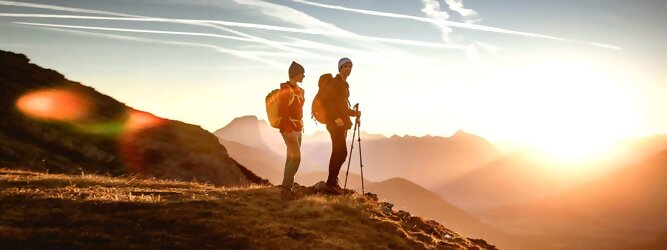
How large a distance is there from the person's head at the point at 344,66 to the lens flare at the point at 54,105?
34.0 meters

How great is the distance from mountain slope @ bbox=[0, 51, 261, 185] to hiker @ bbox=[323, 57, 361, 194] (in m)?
22.0

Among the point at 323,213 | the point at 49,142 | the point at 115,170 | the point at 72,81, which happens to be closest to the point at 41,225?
the point at 323,213

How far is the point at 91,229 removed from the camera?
834 centimetres

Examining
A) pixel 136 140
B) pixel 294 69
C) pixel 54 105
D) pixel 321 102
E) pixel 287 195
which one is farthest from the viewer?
pixel 54 105

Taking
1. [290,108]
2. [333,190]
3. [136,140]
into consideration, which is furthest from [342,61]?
[136,140]

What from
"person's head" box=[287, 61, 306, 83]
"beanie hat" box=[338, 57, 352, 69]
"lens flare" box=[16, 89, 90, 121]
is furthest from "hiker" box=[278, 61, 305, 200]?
"lens flare" box=[16, 89, 90, 121]

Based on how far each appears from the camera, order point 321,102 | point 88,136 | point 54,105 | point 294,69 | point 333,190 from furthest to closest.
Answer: point 54,105 < point 88,136 < point 333,190 < point 321,102 < point 294,69

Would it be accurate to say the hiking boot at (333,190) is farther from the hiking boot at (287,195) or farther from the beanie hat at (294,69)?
the beanie hat at (294,69)

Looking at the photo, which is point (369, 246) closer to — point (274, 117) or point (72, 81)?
point (274, 117)

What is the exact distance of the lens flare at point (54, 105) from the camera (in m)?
38.3

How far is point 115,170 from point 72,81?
18486 millimetres

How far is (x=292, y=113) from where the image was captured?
1141 cm

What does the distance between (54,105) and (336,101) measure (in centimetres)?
3636

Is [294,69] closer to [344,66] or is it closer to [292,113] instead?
[292,113]
